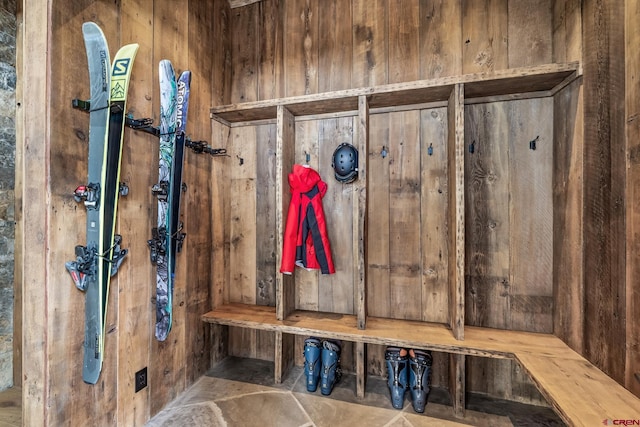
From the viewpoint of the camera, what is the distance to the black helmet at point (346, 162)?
6.08 ft

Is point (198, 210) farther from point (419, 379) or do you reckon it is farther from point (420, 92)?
point (419, 379)

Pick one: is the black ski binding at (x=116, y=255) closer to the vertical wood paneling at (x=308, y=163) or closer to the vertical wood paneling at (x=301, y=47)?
the vertical wood paneling at (x=308, y=163)

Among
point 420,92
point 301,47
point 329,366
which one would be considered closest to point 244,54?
point 301,47

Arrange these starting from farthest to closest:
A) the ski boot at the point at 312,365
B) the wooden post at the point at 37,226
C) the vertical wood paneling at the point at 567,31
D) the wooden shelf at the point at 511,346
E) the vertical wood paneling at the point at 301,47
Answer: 1. the vertical wood paneling at the point at 301,47
2. the ski boot at the point at 312,365
3. the vertical wood paneling at the point at 567,31
4. the wooden post at the point at 37,226
5. the wooden shelf at the point at 511,346

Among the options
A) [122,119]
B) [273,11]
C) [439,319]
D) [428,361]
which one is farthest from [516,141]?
[122,119]

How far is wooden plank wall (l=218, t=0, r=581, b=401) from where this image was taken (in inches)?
65.7

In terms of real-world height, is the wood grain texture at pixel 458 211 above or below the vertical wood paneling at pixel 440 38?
below

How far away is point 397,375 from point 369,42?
224 cm

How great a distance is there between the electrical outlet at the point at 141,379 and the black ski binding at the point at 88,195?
0.94 m

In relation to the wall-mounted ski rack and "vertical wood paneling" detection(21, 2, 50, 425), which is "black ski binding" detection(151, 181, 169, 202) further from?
"vertical wood paneling" detection(21, 2, 50, 425)

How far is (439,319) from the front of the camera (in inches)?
71.3

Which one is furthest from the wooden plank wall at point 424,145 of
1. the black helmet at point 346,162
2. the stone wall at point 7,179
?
the stone wall at point 7,179

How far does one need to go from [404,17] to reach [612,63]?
1185 mm

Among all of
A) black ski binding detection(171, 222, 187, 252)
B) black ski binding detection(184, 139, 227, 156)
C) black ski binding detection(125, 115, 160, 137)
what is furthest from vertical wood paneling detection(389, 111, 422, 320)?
black ski binding detection(125, 115, 160, 137)
